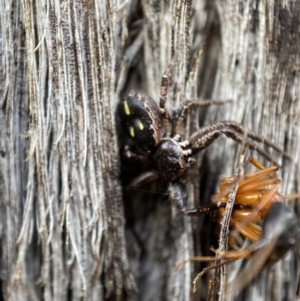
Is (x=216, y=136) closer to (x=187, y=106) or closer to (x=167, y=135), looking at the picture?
(x=187, y=106)

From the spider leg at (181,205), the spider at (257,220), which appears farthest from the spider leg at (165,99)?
the spider at (257,220)

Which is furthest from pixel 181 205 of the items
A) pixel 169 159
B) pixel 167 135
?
pixel 167 135

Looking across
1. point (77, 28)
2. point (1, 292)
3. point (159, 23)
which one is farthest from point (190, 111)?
point (1, 292)

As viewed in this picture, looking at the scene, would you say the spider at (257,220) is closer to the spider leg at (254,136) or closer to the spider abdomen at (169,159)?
the spider leg at (254,136)

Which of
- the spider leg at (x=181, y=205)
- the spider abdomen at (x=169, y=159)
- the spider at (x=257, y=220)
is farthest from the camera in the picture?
the spider abdomen at (x=169, y=159)

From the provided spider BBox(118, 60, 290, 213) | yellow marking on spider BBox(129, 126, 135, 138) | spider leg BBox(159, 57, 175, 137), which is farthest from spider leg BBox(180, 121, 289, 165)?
yellow marking on spider BBox(129, 126, 135, 138)

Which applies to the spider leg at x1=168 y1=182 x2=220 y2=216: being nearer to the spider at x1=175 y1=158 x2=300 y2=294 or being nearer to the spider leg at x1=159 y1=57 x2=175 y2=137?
the spider at x1=175 y1=158 x2=300 y2=294
